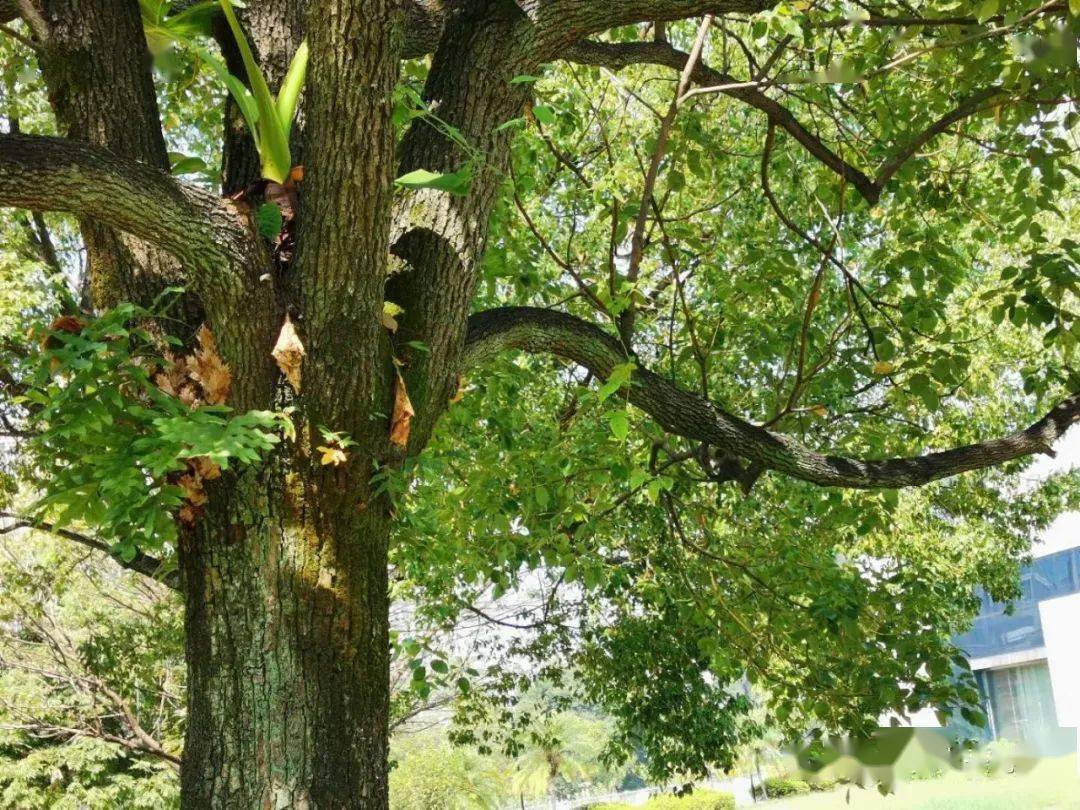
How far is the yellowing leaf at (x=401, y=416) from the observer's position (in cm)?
243

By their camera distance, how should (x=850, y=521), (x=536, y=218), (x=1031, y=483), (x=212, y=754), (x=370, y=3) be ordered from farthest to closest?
(x=1031, y=483), (x=536, y=218), (x=850, y=521), (x=212, y=754), (x=370, y=3)

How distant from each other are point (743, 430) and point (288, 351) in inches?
63.3

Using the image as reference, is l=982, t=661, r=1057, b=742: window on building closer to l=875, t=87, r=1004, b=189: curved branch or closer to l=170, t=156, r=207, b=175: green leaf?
l=875, t=87, r=1004, b=189: curved branch

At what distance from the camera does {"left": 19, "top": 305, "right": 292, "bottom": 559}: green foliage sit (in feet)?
6.59

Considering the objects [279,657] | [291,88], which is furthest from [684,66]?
[279,657]

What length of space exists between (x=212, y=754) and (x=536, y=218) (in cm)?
576

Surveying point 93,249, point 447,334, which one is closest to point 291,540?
point 447,334

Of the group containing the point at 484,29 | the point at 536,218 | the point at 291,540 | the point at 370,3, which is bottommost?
the point at 291,540

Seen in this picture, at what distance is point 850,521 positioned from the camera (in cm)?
445

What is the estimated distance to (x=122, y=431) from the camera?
7.07 feet

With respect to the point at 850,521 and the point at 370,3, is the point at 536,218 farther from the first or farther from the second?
the point at 370,3

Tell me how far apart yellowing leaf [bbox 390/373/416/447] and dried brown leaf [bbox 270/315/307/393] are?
10.5 inches

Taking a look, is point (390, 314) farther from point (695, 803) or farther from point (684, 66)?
point (695, 803)

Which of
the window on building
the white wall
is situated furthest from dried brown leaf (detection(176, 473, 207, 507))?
the window on building
